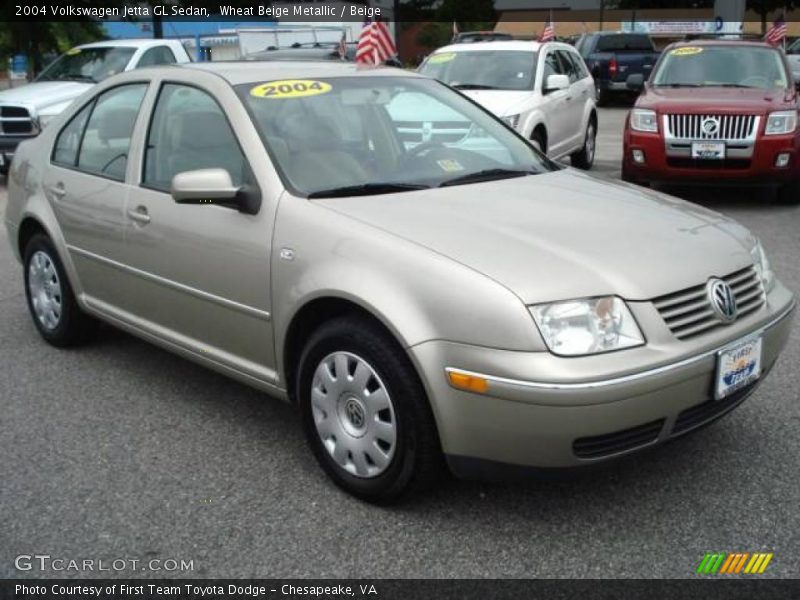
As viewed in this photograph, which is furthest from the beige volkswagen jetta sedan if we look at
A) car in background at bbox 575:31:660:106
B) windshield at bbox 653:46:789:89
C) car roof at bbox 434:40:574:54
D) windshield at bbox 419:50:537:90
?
car in background at bbox 575:31:660:106

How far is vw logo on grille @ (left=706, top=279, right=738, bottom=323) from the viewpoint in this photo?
3.00 metres

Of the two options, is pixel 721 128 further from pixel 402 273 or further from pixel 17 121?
pixel 17 121

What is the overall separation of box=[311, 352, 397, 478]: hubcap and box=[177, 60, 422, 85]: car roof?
146cm

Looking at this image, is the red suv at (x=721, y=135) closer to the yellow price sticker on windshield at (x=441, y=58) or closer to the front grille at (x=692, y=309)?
the yellow price sticker on windshield at (x=441, y=58)

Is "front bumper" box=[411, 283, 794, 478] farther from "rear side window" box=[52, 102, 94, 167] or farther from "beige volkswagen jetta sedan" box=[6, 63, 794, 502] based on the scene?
"rear side window" box=[52, 102, 94, 167]

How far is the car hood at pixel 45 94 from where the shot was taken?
11180mm

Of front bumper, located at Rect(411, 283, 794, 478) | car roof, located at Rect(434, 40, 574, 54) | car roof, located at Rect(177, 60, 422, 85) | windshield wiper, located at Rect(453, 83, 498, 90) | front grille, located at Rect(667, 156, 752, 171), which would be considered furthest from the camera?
car roof, located at Rect(434, 40, 574, 54)

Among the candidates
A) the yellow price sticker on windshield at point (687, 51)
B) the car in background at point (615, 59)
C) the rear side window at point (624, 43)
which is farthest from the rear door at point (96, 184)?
the rear side window at point (624, 43)

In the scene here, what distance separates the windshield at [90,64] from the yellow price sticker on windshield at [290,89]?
8.60 m

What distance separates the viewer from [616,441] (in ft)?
9.23

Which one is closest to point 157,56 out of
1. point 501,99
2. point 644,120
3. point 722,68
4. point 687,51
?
point 501,99
